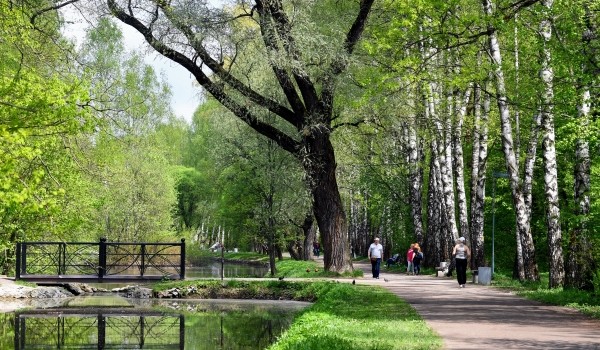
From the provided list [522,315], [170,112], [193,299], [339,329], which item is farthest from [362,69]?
[170,112]

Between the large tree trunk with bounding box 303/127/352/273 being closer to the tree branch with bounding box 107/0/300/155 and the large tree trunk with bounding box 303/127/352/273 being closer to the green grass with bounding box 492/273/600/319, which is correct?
the tree branch with bounding box 107/0/300/155

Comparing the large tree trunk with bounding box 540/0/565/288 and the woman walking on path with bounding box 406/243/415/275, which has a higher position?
the large tree trunk with bounding box 540/0/565/288

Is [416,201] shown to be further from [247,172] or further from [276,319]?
[276,319]

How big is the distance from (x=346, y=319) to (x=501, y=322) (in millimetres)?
2769

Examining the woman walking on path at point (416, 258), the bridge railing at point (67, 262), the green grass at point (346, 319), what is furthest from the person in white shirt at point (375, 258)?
the bridge railing at point (67, 262)

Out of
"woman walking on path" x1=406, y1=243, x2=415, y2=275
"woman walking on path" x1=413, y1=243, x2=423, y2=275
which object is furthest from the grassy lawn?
"woman walking on path" x1=406, y1=243, x2=415, y2=275

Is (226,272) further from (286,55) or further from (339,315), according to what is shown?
(339,315)

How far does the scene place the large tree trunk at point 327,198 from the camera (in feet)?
101

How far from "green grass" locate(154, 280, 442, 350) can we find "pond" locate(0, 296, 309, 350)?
2.77 ft

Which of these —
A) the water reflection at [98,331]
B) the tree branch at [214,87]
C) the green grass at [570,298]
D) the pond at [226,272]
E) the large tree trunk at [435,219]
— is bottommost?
the water reflection at [98,331]

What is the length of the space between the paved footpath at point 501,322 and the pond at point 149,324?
3770 mm

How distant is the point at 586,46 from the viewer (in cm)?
1823

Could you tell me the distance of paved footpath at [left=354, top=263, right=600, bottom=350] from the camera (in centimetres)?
1223

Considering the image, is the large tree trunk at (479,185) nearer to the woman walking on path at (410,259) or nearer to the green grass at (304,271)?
the green grass at (304,271)
